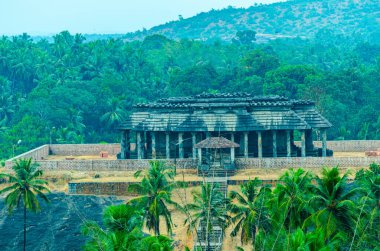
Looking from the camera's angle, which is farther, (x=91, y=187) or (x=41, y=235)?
(x=91, y=187)

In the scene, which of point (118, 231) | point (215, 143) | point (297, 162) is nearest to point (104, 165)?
point (215, 143)

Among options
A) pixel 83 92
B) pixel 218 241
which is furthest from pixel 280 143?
pixel 83 92

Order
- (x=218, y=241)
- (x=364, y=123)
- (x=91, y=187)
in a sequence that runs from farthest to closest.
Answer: (x=364, y=123), (x=91, y=187), (x=218, y=241)

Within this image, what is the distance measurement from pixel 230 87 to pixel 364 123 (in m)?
20.5

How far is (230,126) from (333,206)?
970 inches

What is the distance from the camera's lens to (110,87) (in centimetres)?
10050

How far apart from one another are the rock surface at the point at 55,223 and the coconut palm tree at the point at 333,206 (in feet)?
49.5

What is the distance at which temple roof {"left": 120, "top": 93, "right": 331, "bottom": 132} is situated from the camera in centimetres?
6366

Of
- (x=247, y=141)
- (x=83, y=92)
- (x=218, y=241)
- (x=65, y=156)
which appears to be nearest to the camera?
(x=218, y=241)

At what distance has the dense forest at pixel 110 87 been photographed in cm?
8969

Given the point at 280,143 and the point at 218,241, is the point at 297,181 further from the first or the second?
the point at 280,143

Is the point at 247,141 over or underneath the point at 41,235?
over

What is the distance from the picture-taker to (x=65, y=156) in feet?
240

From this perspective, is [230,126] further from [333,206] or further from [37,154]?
[333,206]
